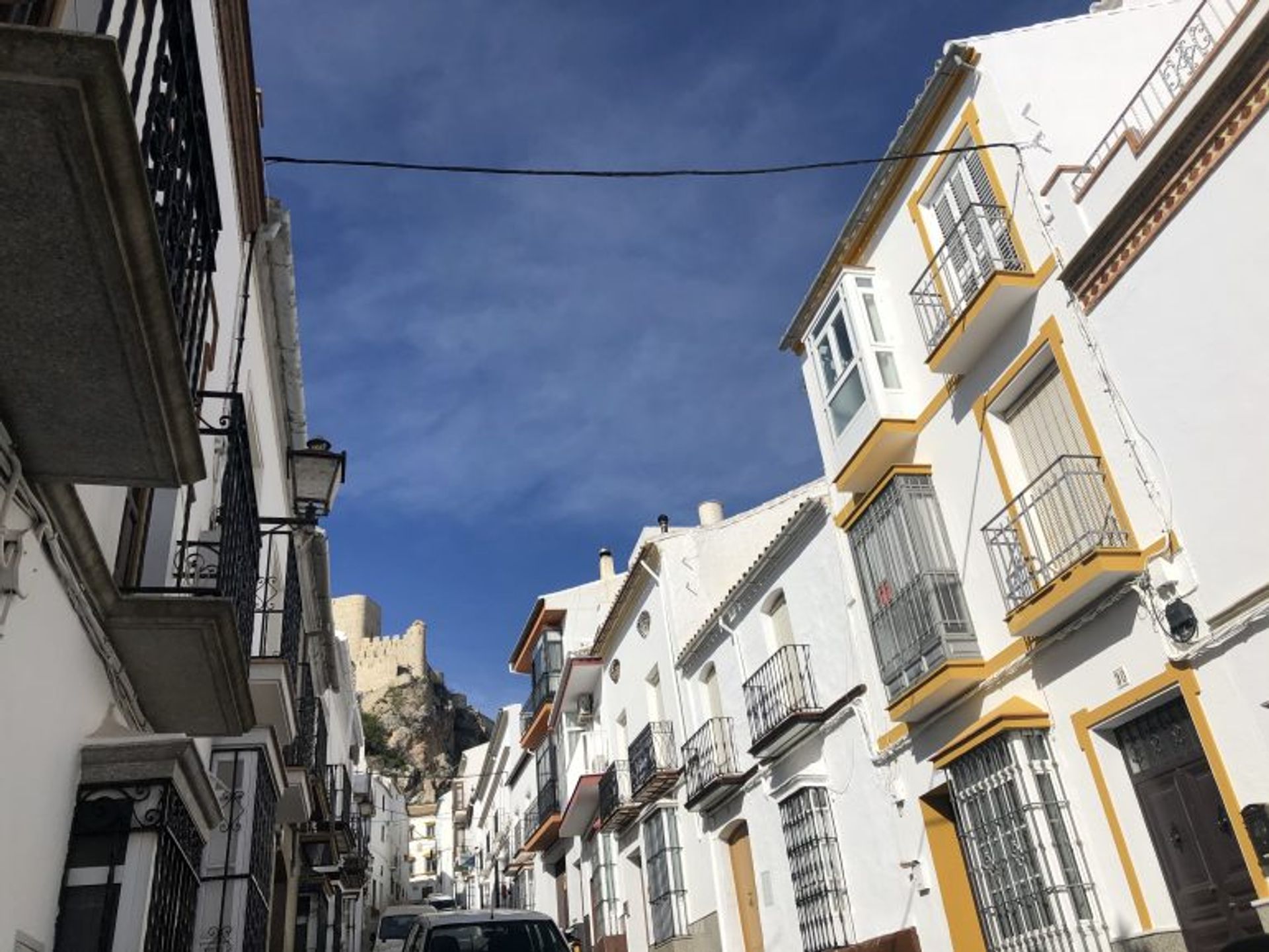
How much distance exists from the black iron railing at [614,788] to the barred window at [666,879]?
1.35 m

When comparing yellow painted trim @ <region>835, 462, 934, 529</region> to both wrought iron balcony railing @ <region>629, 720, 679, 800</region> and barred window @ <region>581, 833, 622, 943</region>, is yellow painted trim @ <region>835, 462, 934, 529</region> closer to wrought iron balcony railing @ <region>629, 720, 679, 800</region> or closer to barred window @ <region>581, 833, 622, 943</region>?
wrought iron balcony railing @ <region>629, 720, 679, 800</region>

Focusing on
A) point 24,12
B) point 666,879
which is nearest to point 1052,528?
point 24,12

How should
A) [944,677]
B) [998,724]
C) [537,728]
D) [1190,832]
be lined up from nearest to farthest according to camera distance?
[1190,832] < [998,724] < [944,677] < [537,728]

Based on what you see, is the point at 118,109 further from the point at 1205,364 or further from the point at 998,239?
the point at 998,239

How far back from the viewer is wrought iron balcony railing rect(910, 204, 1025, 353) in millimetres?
9328

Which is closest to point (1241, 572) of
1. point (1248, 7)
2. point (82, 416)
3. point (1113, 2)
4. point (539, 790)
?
point (1248, 7)

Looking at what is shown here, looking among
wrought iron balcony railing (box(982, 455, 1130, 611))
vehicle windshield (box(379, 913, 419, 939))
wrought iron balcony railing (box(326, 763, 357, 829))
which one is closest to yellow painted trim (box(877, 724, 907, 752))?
wrought iron balcony railing (box(982, 455, 1130, 611))

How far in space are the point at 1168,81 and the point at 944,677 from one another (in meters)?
5.42

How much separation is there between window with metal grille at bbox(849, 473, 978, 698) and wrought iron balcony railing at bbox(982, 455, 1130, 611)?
718mm

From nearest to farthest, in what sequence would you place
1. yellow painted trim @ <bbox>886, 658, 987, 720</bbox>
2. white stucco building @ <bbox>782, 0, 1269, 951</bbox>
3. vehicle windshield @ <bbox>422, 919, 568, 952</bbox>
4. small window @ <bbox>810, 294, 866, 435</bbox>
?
white stucco building @ <bbox>782, 0, 1269, 951</bbox>, yellow painted trim @ <bbox>886, 658, 987, 720</bbox>, vehicle windshield @ <bbox>422, 919, 568, 952</bbox>, small window @ <bbox>810, 294, 866, 435</bbox>

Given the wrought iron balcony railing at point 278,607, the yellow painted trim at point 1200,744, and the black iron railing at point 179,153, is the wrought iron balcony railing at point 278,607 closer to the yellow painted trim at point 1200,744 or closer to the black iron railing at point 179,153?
the black iron railing at point 179,153

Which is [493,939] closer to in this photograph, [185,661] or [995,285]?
[185,661]

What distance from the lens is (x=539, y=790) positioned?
85.5ft

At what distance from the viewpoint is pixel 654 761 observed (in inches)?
677
